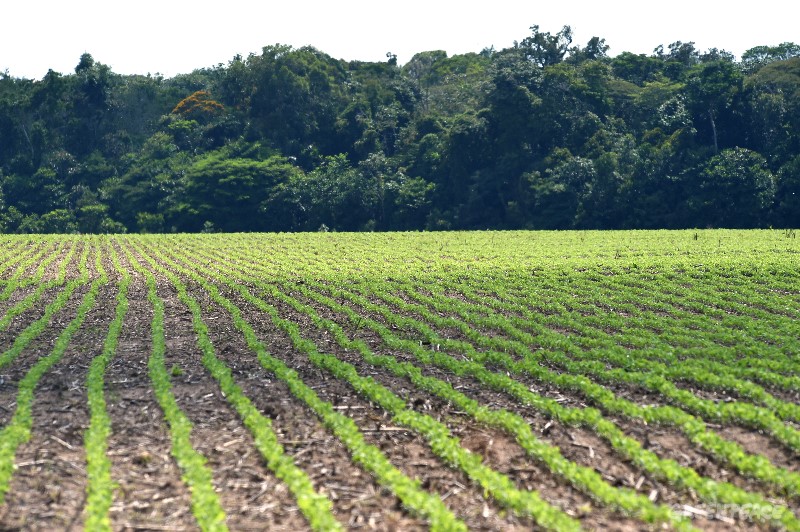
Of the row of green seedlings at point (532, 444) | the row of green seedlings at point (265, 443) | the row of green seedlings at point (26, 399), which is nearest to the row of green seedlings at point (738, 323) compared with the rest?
the row of green seedlings at point (532, 444)

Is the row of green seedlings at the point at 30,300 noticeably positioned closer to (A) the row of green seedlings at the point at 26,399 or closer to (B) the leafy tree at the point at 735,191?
(A) the row of green seedlings at the point at 26,399

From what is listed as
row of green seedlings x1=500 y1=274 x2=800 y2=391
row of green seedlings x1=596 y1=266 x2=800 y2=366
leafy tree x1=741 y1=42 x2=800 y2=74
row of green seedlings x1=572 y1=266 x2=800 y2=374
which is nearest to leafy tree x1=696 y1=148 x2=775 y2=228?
leafy tree x1=741 y1=42 x2=800 y2=74

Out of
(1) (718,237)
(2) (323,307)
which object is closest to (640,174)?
(1) (718,237)

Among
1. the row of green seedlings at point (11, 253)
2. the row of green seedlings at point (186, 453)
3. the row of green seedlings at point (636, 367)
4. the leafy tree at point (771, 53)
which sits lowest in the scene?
the row of green seedlings at point (186, 453)

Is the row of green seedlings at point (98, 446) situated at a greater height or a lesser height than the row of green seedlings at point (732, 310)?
lesser

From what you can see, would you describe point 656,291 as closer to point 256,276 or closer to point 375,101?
point 256,276

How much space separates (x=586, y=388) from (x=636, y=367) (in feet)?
5.91

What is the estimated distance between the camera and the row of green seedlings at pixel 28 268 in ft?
88.1

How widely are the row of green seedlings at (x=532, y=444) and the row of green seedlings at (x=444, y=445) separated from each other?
0.57 m

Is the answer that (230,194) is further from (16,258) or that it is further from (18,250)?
(16,258)

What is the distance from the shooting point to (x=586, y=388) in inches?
488

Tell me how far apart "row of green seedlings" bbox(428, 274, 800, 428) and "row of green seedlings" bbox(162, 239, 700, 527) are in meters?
2.48

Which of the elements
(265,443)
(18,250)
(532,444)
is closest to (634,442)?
(532,444)

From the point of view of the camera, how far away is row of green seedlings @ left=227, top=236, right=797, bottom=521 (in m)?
8.52
